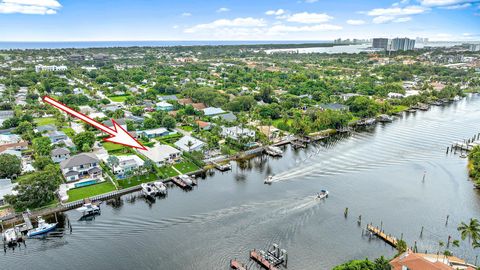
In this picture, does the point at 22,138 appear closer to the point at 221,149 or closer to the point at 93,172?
the point at 93,172

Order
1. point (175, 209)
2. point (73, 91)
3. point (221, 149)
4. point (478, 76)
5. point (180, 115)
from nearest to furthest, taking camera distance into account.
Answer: point (175, 209) < point (221, 149) < point (180, 115) < point (73, 91) < point (478, 76)

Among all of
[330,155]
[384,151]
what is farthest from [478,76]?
[330,155]

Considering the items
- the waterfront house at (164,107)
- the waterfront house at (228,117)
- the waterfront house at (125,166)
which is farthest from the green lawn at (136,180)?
the waterfront house at (164,107)

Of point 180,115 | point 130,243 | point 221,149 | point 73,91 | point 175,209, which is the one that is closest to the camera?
point 130,243

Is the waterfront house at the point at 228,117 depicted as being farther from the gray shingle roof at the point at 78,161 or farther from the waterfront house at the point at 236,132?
the gray shingle roof at the point at 78,161

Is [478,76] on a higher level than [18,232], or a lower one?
higher

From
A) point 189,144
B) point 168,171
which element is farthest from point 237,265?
point 189,144

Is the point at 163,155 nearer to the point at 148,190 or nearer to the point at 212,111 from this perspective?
the point at 148,190
